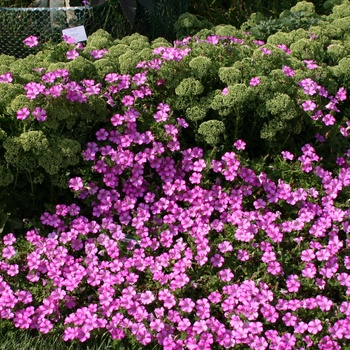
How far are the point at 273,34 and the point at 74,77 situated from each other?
1572 mm

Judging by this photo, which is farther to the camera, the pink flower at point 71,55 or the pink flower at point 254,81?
the pink flower at point 71,55

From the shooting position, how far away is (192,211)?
10.7 ft

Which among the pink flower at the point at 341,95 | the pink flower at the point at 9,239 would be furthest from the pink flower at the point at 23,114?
Result: the pink flower at the point at 341,95

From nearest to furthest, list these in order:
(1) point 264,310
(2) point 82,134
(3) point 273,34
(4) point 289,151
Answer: (1) point 264,310 < (2) point 82,134 < (4) point 289,151 < (3) point 273,34

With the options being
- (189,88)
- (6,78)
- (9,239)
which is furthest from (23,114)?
(189,88)

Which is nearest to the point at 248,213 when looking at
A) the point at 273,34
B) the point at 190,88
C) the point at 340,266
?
the point at 340,266

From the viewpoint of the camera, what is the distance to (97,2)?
172 inches

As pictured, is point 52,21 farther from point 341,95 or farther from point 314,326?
point 314,326

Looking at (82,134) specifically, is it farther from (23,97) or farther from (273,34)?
(273,34)

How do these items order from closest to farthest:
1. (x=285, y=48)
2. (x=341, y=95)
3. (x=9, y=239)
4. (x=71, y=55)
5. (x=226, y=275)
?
(x=226, y=275) → (x=9, y=239) → (x=71, y=55) → (x=341, y=95) → (x=285, y=48)

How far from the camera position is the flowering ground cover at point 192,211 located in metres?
2.84

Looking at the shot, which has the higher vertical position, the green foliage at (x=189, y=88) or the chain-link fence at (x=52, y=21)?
the green foliage at (x=189, y=88)

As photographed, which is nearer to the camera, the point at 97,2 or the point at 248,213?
the point at 248,213

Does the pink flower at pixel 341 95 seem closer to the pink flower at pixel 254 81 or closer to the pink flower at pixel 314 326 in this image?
the pink flower at pixel 254 81
